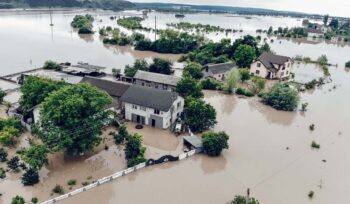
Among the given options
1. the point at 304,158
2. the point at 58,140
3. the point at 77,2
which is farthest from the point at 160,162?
the point at 77,2

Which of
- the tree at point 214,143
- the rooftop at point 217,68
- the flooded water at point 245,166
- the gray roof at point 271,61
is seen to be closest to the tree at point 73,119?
the flooded water at point 245,166

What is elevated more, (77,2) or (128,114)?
(77,2)

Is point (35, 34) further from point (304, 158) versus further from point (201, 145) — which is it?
point (304, 158)

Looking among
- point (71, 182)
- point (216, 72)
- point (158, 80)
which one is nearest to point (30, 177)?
point (71, 182)

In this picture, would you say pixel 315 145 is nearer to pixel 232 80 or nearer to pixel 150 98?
pixel 232 80

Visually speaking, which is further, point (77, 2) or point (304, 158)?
point (77, 2)
